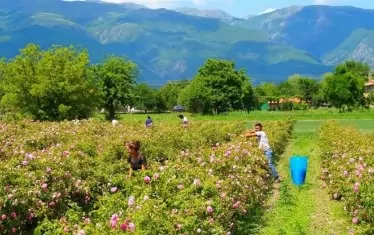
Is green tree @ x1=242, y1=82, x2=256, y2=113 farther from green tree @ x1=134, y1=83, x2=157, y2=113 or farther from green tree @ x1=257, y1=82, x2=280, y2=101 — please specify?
green tree @ x1=257, y1=82, x2=280, y2=101

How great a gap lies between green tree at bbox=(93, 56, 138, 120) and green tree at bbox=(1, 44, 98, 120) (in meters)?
26.3

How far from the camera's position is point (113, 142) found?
16297 mm

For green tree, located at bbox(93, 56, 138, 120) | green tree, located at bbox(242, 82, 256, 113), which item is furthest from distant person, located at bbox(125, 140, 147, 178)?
green tree, located at bbox(242, 82, 256, 113)

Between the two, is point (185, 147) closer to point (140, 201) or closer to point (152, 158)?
point (152, 158)

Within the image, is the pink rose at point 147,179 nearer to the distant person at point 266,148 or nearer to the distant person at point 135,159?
the distant person at point 135,159

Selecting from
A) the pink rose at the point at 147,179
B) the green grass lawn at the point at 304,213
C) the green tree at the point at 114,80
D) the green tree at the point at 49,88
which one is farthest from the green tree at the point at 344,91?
the pink rose at the point at 147,179

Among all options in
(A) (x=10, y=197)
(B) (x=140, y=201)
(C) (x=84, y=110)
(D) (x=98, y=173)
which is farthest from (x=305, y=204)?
(C) (x=84, y=110)

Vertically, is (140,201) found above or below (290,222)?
above

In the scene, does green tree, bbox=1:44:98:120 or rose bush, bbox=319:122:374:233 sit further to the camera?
green tree, bbox=1:44:98:120

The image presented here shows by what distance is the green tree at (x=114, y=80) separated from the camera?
254 ft

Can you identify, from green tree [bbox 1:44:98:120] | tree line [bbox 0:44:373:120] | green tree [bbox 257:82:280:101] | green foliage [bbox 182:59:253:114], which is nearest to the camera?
green tree [bbox 1:44:98:120]

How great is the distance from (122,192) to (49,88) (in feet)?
125

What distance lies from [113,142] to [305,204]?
5831 mm

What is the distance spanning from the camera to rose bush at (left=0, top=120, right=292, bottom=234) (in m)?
Answer: 7.79
